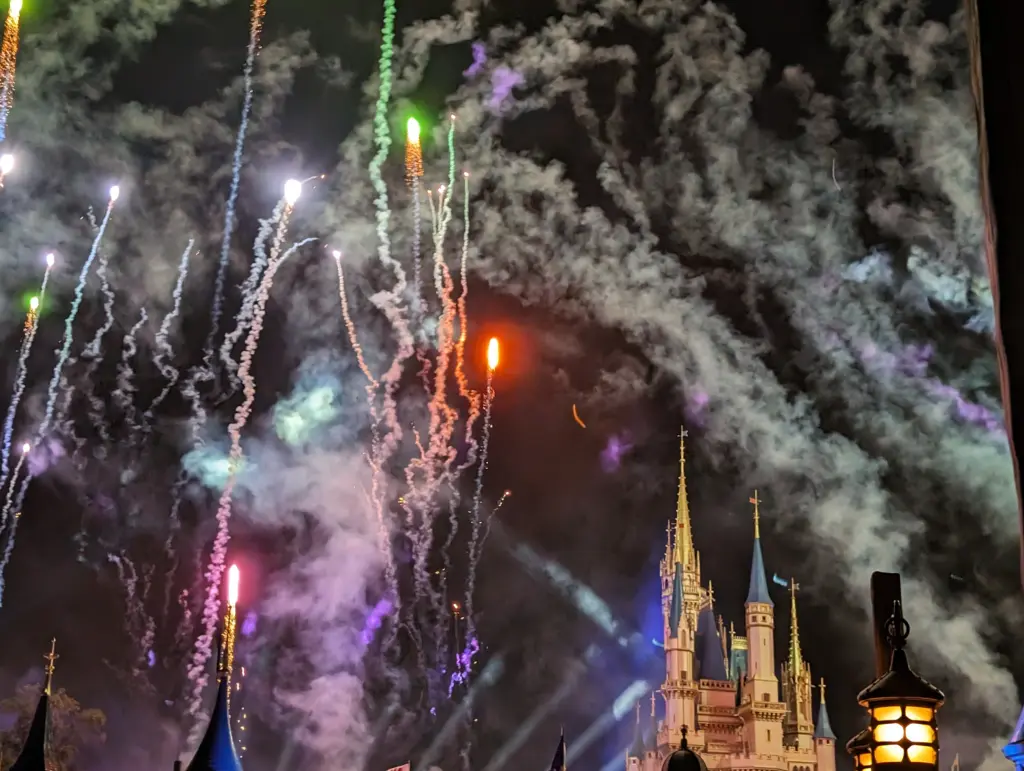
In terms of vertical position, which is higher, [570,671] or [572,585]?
[572,585]

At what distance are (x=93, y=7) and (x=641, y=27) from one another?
20981mm

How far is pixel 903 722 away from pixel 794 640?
178ft

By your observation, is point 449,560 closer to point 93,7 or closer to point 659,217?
point 659,217

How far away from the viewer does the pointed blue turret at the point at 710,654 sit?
2447 inches

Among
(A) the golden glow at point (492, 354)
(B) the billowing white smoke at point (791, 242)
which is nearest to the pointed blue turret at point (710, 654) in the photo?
(B) the billowing white smoke at point (791, 242)

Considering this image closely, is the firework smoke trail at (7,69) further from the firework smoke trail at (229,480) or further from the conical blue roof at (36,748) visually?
the conical blue roof at (36,748)

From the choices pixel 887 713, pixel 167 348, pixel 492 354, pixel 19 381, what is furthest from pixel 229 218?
pixel 887 713

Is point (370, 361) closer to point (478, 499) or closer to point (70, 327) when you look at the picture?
point (478, 499)

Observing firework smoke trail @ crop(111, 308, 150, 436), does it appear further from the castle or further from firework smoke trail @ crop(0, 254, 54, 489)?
Answer: the castle

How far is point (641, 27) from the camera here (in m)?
45.3

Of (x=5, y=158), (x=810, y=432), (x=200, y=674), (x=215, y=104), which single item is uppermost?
(x=215, y=104)

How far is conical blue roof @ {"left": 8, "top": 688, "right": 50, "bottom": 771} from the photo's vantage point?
22422 millimetres

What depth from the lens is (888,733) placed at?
704 centimetres

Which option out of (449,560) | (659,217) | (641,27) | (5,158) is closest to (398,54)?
→ (641,27)
